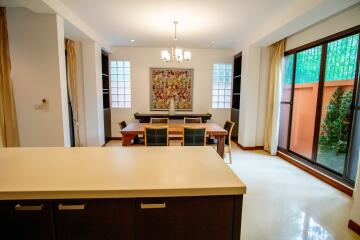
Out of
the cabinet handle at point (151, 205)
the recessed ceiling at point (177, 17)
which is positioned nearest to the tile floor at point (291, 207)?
the cabinet handle at point (151, 205)

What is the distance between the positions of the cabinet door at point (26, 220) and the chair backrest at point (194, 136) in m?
2.37

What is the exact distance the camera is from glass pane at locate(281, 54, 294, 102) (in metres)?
4.11

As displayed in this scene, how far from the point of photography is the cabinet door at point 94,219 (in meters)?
0.87

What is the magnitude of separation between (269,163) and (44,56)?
4.30 metres

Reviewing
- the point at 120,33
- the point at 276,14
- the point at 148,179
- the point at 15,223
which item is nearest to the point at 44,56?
the point at 120,33

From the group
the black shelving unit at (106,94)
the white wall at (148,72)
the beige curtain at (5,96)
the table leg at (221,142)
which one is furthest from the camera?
the white wall at (148,72)

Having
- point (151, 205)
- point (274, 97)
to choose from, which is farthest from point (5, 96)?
point (274, 97)

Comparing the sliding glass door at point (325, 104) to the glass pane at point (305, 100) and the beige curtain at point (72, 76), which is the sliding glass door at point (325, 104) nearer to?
the glass pane at point (305, 100)

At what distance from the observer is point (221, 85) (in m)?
5.84

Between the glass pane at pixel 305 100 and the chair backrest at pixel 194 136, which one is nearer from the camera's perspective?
the chair backrest at pixel 194 136

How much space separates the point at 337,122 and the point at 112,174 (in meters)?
3.43

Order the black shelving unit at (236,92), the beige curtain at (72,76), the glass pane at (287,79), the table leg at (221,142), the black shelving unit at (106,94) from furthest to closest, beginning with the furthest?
the black shelving unit at (236,92), the black shelving unit at (106,94), the beige curtain at (72,76), the glass pane at (287,79), the table leg at (221,142)

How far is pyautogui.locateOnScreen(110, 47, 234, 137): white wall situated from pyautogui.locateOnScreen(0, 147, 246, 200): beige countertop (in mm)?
4309

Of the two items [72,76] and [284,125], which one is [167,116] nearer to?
[72,76]
